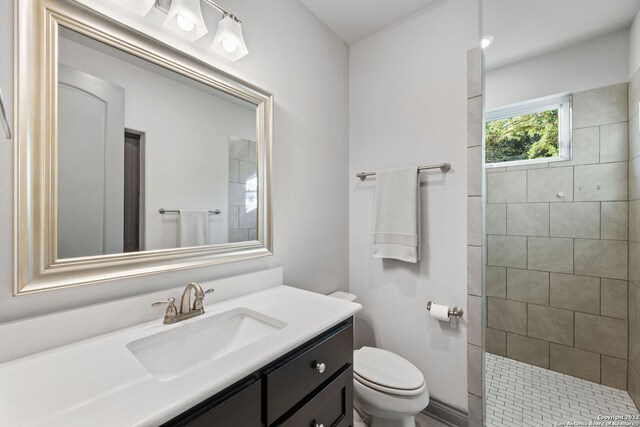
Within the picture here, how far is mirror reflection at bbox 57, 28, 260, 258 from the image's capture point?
0.85 metres

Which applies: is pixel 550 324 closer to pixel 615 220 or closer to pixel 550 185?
pixel 615 220

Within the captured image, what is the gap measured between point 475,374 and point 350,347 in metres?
0.89

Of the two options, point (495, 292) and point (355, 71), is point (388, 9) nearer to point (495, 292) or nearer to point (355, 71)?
point (355, 71)

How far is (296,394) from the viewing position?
836mm

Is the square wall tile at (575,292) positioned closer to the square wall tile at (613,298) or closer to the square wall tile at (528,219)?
the square wall tile at (613,298)

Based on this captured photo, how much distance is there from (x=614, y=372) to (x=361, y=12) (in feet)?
9.43

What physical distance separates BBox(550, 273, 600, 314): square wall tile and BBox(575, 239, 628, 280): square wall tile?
2.4 inches

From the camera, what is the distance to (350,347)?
43.5 inches

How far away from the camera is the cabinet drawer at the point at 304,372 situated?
762 mm

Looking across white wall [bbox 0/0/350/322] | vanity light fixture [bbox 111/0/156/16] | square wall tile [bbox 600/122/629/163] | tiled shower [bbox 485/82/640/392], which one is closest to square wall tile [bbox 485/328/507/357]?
tiled shower [bbox 485/82/640/392]

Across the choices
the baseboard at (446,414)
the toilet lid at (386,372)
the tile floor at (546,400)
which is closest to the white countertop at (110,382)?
the toilet lid at (386,372)

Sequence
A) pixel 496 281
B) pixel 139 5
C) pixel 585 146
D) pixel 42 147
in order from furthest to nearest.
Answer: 1. pixel 496 281
2. pixel 585 146
3. pixel 139 5
4. pixel 42 147

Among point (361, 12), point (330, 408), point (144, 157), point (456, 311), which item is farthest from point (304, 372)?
point (361, 12)

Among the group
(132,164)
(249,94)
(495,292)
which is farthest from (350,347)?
(495,292)
